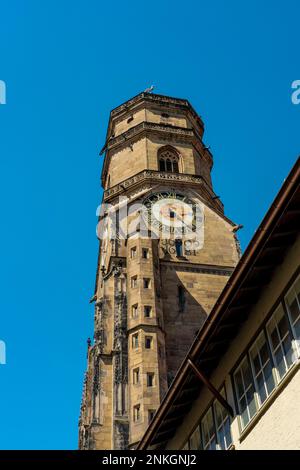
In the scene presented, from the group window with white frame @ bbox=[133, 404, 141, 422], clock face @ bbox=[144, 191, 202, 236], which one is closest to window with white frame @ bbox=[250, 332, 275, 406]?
window with white frame @ bbox=[133, 404, 141, 422]

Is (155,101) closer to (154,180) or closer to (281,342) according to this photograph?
(154,180)

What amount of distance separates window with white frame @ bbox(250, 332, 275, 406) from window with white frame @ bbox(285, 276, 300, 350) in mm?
1056

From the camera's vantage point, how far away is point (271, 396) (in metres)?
11.9

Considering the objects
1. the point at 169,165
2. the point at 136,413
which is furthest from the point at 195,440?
the point at 169,165

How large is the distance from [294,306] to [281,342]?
0.76m

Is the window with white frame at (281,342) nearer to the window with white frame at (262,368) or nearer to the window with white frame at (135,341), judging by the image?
the window with white frame at (262,368)

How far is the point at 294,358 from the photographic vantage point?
11398mm

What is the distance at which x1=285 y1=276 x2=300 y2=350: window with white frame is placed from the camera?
37.7 feet

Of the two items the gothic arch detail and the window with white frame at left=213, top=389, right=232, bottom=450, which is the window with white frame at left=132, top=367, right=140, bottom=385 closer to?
the window with white frame at left=213, top=389, right=232, bottom=450

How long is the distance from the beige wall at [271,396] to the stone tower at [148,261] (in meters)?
16.4

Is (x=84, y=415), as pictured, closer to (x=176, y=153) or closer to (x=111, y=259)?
(x=111, y=259)

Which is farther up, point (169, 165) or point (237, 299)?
point (169, 165)
